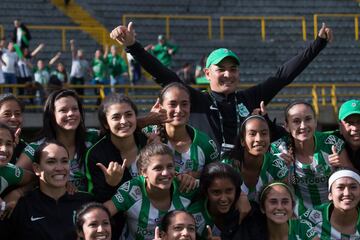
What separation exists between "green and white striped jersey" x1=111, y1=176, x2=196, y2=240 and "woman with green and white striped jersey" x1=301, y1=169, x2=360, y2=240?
1.35 metres

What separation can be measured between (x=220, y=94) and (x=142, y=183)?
1.51 m

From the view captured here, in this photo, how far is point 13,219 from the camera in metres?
7.84

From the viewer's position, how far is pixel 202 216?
842cm

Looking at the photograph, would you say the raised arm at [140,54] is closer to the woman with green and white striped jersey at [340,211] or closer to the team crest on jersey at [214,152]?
the team crest on jersey at [214,152]

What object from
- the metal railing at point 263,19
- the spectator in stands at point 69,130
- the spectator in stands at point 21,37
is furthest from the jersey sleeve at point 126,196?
the metal railing at point 263,19

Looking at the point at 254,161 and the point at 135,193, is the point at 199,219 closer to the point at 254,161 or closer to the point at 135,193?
the point at 135,193

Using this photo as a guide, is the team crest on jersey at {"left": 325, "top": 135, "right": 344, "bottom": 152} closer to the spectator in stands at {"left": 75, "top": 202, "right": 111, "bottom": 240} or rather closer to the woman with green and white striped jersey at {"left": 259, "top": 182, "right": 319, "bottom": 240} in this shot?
the woman with green and white striped jersey at {"left": 259, "top": 182, "right": 319, "bottom": 240}

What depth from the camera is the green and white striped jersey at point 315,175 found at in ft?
29.8

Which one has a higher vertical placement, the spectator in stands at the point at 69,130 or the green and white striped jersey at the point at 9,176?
the spectator in stands at the point at 69,130

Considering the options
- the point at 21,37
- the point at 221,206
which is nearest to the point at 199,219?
the point at 221,206

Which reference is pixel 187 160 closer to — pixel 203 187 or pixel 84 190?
pixel 203 187

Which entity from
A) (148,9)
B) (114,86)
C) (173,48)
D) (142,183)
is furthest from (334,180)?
(148,9)

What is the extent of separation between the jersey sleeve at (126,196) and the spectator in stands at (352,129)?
2316 millimetres

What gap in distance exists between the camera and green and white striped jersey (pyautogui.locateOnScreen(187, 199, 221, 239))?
837 cm
